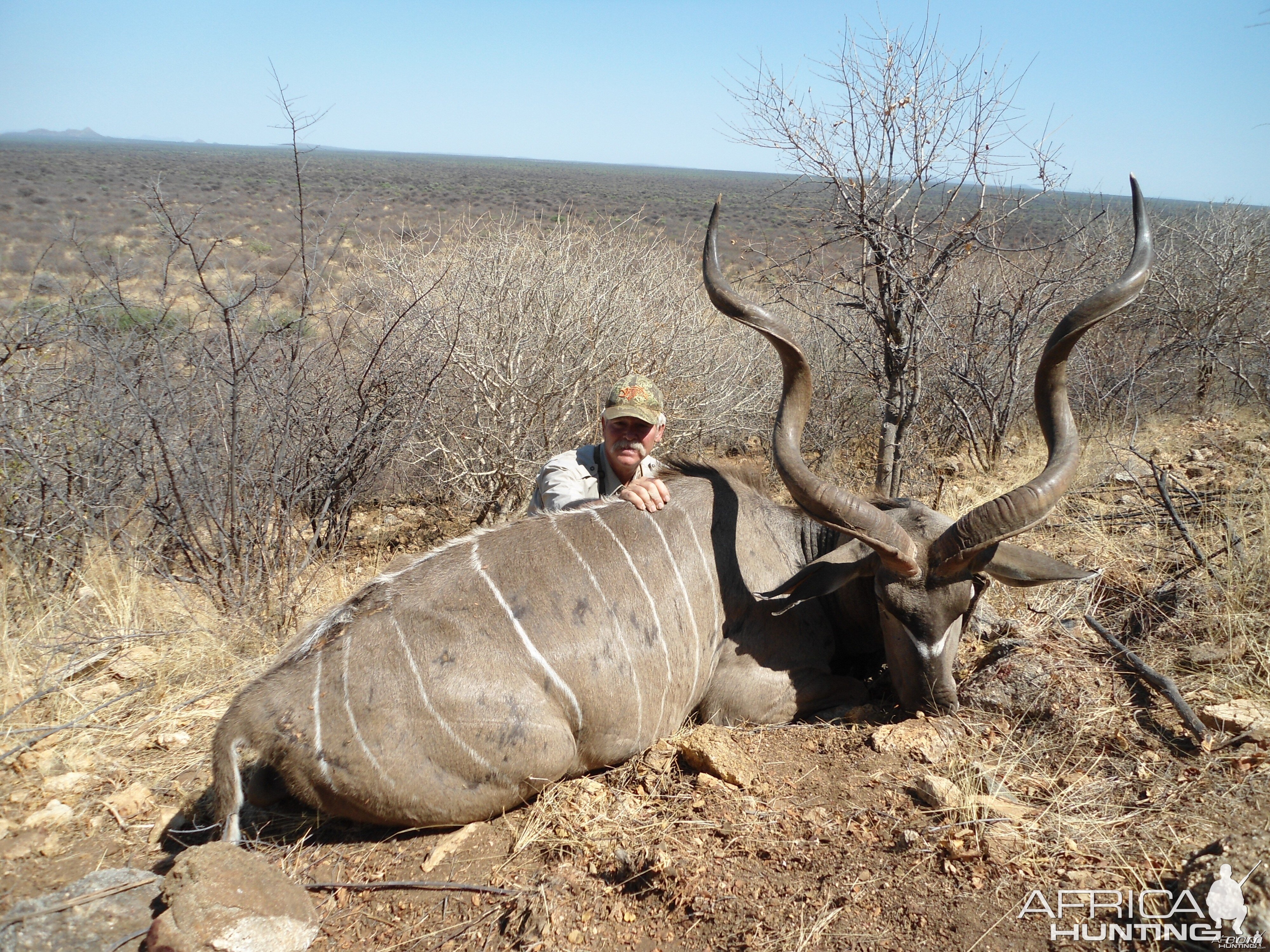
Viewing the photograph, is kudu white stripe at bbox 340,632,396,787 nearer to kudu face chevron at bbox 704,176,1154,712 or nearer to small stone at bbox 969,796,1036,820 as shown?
kudu face chevron at bbox 704,176,1154,712

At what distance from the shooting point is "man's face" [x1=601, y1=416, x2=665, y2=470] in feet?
13.1

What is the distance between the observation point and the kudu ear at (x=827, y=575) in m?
3.36

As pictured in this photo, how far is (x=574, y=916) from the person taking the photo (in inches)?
96.3

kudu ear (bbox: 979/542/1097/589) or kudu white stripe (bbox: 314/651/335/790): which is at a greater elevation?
kudu ear (bbox: 979/542/1097/589)

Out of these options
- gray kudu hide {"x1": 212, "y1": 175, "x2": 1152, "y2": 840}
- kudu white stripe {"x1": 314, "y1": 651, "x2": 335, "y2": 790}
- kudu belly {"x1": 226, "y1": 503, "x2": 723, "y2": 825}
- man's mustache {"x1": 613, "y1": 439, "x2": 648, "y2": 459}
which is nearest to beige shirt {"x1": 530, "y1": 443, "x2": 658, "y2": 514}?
man's mustache {"x1": 613, "y1": 439, "x2": 648, "y2": 459}

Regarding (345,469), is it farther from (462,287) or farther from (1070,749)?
(1070,749)

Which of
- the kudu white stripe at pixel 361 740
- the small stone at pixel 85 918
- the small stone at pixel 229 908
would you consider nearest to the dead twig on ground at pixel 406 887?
the small stone at pixel 229 908

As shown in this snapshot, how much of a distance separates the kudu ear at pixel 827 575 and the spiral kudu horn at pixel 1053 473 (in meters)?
0.30

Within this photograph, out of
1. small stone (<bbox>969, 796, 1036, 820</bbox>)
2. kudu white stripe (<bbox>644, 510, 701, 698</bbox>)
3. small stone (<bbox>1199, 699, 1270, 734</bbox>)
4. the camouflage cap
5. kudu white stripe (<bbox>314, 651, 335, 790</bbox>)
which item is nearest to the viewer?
small stone (<bbox>969, 796, 1036, 820</bbox>)

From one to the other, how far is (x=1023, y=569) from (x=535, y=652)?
202 cm

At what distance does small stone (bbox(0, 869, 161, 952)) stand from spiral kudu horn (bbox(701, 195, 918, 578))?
8.73 feet

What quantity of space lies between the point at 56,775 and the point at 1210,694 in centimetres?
456

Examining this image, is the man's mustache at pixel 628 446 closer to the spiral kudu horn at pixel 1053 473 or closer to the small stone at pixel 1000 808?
the spiral kudu horn at pixel 1053 473

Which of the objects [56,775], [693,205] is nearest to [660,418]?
[56,775]
